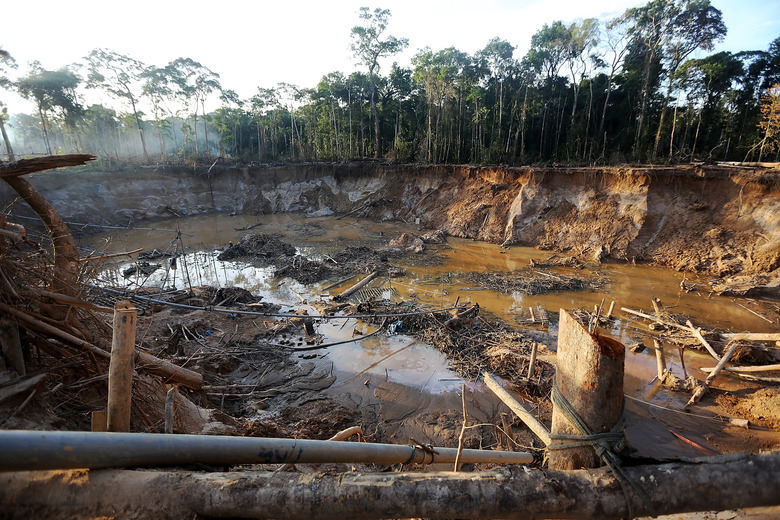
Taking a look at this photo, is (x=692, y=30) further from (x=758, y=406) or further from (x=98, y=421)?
(x=98, y=421)

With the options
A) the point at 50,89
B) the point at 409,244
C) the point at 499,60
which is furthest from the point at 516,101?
the point at 50,89

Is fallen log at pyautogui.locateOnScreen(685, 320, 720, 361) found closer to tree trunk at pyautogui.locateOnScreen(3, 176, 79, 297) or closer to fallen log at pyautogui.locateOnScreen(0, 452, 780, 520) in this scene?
fallen log at pyautogui.locateOnScreen(0, 452, 780, 520)

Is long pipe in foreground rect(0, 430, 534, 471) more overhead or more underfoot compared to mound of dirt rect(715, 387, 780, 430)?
more overhead

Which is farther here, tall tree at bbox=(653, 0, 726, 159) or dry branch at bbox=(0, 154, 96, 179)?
tall tree at bbox=(653, 0, 726, 159)

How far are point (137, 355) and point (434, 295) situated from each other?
9.66m

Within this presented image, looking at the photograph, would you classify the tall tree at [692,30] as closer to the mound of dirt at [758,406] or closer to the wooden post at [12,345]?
the mound of dirt at [758,406]

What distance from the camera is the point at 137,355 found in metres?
3.07

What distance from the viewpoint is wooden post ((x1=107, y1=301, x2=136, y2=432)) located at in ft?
7.63

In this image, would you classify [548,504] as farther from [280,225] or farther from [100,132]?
[100,132]

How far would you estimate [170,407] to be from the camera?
2.46 metres

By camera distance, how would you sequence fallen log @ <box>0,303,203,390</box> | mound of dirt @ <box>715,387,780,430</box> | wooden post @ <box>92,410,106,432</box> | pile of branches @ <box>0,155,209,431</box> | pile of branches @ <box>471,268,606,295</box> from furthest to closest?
pile of branches @ <box>471,268,606,295</box> → mound of dirt @ <box>715,387,780,430</box> → fallen log @ <box>0,303,203,390</box> → pile of branches @ <box>0,155,209,431</box> → wooden post @ <box>92,410,106,432</box>

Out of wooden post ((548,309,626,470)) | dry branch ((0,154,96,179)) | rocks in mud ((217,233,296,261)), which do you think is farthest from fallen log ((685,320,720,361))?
rocks in mud ((217,233,296,261))

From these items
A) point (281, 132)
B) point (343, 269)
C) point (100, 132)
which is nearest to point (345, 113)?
point (281, 132)

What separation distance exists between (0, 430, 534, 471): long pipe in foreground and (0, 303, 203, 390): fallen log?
1441 mm
